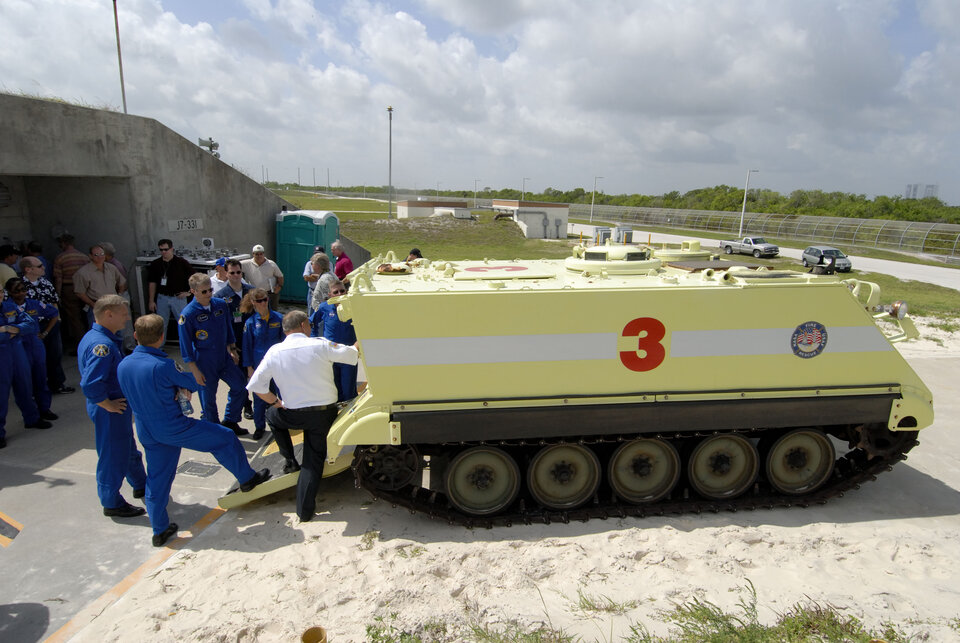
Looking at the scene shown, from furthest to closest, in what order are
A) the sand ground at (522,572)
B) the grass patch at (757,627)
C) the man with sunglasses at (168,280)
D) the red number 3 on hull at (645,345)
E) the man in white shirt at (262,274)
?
the man in white shirt at (262,274) < the man with sunglasses at (168,280) < the red number 3 on hull at (645,345) < the sand ground at (522,572) < the grass patch at (757,627)

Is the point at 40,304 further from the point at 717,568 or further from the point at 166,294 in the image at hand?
the point at 717,568

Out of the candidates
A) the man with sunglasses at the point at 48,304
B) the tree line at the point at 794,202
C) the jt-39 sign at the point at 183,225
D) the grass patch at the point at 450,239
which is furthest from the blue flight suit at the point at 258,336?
the tree line at the point at 794,202

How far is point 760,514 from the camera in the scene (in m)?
5.11

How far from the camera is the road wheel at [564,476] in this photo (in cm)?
501

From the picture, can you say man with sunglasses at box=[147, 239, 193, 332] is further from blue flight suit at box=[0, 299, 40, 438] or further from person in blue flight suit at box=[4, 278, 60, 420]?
blue flight suit at box=[0, 299, 40, 438]

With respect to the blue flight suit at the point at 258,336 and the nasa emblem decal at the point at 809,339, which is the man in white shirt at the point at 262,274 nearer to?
the blue flight suit at the point at 258,336

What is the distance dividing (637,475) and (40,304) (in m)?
6.98

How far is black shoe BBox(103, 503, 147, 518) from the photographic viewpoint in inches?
189

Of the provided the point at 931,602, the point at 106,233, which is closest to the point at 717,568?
the point at 931,602

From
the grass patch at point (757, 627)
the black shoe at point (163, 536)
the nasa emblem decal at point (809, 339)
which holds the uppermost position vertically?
the nasa emblem decal at point (809, 339)

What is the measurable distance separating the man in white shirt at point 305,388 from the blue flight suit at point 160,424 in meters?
0.48

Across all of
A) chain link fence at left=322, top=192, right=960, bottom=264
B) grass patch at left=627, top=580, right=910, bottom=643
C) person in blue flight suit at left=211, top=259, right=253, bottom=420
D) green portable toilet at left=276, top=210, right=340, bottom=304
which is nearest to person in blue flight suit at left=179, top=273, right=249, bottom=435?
person in blue flight suit at left=211, top=259, right=253, bottom=420

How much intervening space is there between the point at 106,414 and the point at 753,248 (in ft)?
108

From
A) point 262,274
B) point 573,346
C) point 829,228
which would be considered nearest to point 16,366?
point 262,274
